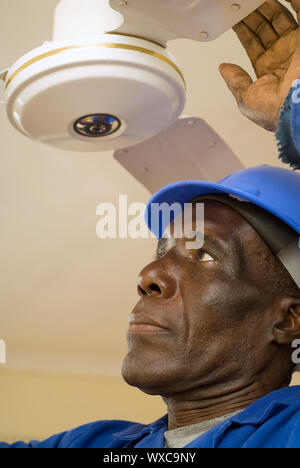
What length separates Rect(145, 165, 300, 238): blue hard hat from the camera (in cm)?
98

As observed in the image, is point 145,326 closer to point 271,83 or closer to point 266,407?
point 266,407

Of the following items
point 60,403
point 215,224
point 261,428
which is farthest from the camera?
point 60,403

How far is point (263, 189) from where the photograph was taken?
1013 mm

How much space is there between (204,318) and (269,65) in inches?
17.5

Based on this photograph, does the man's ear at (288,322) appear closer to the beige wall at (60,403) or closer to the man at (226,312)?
the man at (226,312)

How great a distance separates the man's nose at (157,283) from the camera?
99cm

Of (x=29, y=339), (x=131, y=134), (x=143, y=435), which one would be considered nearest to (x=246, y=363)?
(x=143, y=435)

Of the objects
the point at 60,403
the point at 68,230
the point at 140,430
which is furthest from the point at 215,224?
the point at 60,403

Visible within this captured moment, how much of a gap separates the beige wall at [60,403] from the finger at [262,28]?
2351 mm

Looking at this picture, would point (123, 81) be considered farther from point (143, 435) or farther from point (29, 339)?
point (29, 339)

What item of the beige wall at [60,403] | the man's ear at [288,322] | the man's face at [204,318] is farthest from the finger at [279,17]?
the beige wall at [60,403]

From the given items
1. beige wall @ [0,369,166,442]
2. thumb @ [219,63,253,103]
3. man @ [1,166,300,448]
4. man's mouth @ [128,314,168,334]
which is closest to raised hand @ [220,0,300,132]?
thumb @ [219,63,253,103]

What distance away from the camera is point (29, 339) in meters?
3.07

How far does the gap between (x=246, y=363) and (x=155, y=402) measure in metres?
2.28
